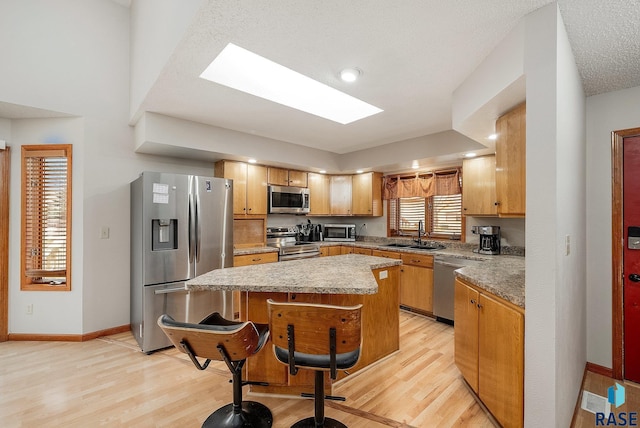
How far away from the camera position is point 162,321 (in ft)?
5.12

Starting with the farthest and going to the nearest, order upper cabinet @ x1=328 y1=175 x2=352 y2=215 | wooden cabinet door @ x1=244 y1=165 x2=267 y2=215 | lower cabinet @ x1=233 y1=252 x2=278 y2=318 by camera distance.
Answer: upper cabinet @ x1=328 y1=175 x2=352 y2=215, wooden cabinet door @ x1=244 y1=165 x2=267 y2=215, lower cabinet @ x1=233 y1=252 x2=278 y2=318

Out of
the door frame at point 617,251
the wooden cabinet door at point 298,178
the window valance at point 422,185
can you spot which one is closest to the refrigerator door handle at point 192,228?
the wooden cabinet door at point 298,178

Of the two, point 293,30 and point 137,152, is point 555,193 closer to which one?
point 293,30

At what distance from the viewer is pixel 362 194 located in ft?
17.4

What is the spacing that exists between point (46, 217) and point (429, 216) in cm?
520

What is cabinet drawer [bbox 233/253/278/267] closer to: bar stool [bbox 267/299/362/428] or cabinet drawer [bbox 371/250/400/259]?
cabinet drawer [bbox 371/250/400/259]

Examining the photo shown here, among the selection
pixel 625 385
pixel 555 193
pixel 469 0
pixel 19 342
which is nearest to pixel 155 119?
pixel 19 342

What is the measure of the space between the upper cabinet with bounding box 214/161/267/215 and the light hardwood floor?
2.05 m

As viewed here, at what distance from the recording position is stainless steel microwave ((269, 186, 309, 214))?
4.61 meters

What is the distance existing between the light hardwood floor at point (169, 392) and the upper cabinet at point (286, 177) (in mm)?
2728

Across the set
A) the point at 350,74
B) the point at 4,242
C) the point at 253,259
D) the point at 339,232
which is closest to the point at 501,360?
the point at 350,74

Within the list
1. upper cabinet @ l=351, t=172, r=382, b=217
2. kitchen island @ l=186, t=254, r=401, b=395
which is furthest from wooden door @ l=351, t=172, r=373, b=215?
kitchen island @ l=186, t=254, r=401, b=395

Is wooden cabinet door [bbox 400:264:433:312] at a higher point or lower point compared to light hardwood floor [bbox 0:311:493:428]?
higher

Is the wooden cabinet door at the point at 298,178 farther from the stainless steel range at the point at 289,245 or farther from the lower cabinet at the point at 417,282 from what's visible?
the lower cabinet at the point at 417,282
